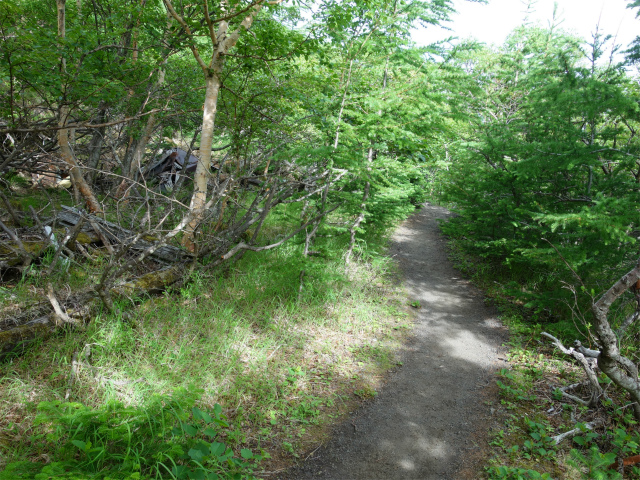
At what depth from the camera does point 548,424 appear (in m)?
3.77

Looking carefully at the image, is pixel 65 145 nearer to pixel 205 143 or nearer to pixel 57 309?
pixel 205 143

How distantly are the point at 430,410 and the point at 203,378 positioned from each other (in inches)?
98.4

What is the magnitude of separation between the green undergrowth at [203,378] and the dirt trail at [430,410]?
0.87ft

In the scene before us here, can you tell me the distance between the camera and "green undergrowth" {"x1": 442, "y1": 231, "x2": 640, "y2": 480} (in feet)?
10.3

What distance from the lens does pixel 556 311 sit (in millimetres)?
6016

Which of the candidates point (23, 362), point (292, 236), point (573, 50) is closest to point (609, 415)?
point (292, 236)

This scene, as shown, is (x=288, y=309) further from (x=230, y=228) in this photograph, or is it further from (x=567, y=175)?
(x=567, y=175)

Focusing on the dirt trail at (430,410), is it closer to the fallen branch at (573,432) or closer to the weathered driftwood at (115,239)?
the fallen branch at (573,432)

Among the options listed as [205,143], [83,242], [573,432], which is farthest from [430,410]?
[83,242]

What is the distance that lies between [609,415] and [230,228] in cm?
541

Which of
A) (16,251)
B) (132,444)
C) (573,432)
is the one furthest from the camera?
(16,251)

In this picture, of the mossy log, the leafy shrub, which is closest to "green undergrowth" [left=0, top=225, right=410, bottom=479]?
the leafy shrub

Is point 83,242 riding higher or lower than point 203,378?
higher

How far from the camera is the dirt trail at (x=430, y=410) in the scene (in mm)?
3230
